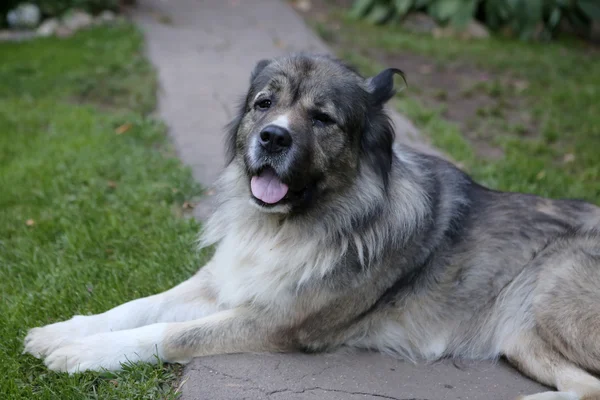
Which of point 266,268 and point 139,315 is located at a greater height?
point 266,268

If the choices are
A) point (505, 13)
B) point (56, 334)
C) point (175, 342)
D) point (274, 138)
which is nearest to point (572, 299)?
point (274, 138)

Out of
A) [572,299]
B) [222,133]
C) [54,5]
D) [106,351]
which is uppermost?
[572,299]

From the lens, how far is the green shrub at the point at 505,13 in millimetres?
12180

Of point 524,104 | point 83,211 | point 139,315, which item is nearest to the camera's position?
point 139,315

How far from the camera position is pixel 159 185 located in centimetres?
582

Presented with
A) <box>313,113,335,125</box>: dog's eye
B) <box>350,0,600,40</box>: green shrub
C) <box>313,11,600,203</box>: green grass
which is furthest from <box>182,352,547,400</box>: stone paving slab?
<box>350,0,600,40</box>: green shrub

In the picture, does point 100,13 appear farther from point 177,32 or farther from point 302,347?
point 302,347

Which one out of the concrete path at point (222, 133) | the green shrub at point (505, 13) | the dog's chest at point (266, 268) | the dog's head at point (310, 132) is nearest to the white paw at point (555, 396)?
the concrete path at point (222, 133)

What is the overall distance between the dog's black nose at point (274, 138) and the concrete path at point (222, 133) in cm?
115

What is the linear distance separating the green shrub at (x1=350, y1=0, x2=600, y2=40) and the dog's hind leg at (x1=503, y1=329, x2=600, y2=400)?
9.58 m

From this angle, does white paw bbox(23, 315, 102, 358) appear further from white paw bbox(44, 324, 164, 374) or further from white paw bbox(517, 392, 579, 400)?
white paw bbox(517, 392, 579, 400)

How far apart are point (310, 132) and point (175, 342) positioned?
53.6 inches

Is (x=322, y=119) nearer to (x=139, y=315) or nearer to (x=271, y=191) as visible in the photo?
(x=271, y=191)

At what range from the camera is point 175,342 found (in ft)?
11.7
